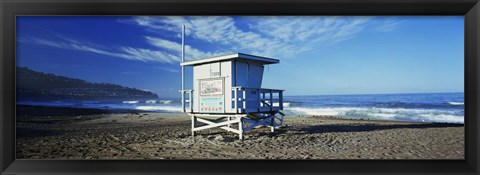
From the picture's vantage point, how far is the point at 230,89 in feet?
21.4

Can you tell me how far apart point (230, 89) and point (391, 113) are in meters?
13.3

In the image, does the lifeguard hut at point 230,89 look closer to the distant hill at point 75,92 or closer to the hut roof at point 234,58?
the hut roof at point 234,58

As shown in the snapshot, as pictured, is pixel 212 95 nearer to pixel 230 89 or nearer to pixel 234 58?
pixel 230 89

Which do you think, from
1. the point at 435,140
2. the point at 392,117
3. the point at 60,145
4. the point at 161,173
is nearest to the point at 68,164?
the point at 161,173

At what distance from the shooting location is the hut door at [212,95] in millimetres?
6660

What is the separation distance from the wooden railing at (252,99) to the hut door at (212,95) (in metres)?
0.32

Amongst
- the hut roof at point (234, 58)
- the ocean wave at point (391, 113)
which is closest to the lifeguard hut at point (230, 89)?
the hut roof at point (234, 58)

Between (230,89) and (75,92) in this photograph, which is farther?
(75,92)

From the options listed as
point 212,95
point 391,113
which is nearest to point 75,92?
point 212,95

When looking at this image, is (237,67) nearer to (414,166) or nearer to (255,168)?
(255,168)

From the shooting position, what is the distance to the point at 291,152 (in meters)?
5.61

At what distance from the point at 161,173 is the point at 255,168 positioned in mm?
1262

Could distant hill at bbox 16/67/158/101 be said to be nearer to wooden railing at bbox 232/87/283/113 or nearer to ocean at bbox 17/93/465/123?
ocean at bbox 17/93/465/123
